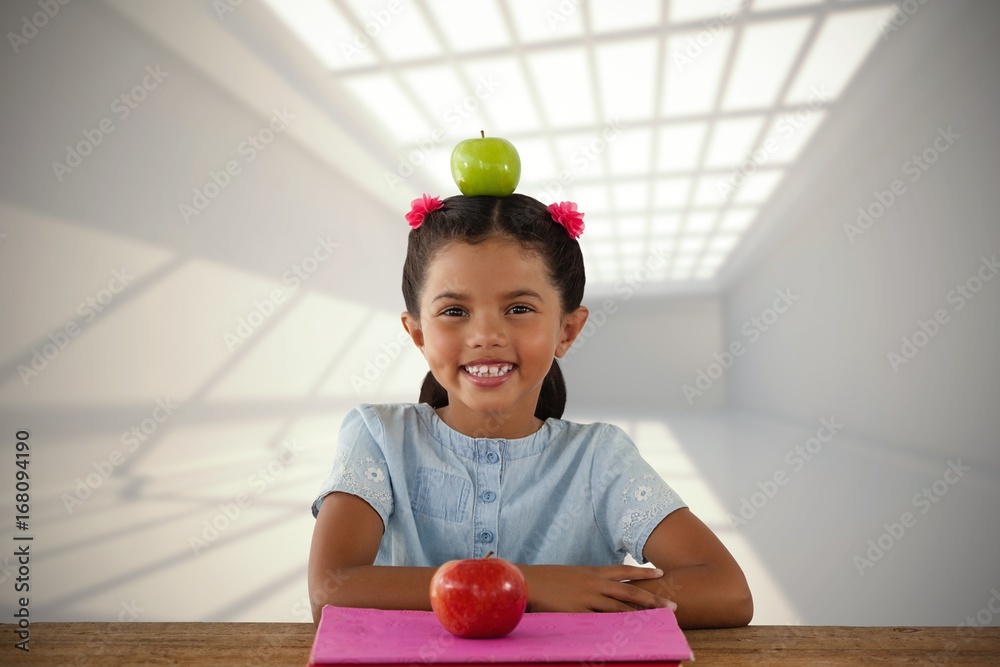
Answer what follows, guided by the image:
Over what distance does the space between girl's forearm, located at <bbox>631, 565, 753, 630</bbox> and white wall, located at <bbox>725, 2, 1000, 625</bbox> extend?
2336mm

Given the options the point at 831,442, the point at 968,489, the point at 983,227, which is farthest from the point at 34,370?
the point at 831,442

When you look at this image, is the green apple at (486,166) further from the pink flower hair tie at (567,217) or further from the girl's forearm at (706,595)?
the girl's forearm at (706,595)

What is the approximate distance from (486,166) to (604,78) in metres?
6.52

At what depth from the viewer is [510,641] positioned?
3.14 feet

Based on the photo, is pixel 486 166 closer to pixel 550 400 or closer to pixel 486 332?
pixel 486 332

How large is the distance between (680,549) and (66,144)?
5.73 m

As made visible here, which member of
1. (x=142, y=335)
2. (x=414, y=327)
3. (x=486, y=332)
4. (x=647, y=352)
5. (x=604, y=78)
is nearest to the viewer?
(x=486, y=332)

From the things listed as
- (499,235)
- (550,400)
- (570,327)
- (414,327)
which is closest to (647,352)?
(550,400)

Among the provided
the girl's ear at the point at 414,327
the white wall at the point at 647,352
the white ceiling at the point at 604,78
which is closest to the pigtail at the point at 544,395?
the girl's ear at the point at 414,327

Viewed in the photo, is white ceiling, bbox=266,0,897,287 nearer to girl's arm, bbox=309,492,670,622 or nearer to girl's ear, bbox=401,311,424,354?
girl's ear, bbox=401,311,424,354

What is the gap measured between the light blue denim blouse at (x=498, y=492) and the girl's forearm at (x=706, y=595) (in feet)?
0.76

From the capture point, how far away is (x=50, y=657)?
943mm

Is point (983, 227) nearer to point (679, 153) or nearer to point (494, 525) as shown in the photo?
point (679, 153)

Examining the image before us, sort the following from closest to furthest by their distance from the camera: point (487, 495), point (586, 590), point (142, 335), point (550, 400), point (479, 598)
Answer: point (479, 598) → point (586, 590) → point (487, 495) → point (550, 400) → point (142, 335)
